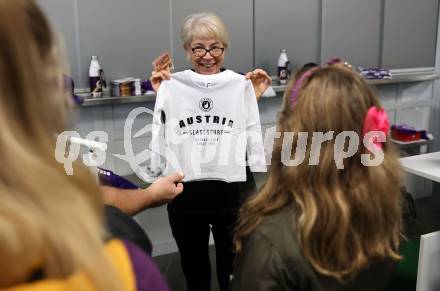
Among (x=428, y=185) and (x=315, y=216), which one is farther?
(x=428, y=185)

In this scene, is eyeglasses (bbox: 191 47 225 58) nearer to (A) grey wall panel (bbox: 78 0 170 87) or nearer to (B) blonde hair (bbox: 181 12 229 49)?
(B) blonde hair (bbox: 181 12 229 49)

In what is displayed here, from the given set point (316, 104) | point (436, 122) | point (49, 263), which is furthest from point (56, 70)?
point (436, 122)

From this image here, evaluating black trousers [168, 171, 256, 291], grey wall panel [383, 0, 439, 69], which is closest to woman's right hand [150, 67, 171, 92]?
black trousers [168, 171, 256, 291]

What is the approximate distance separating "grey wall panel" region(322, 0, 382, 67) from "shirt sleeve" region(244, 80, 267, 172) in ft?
5.36

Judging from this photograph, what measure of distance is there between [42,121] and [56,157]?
0.05 meters

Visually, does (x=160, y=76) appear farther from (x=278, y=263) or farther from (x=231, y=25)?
(x=278, y=263)

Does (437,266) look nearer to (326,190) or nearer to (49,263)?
(326,190)

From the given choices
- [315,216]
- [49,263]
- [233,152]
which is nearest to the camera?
[49,263]

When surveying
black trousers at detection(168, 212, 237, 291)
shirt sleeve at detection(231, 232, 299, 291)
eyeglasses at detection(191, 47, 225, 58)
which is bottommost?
black trousers at detection(168, 212, 237, 291)

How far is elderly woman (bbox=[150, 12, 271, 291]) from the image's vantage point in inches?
81.8

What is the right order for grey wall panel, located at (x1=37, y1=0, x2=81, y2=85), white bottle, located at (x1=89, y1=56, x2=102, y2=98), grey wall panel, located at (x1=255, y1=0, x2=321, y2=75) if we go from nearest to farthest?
grey wall panel, located at (x1=37, y1=0, x2=81, y2=85) < white bottle, located at (x1=89, y1=56, x2=102, y2=98) < grey wall panel, located at (x1=255, y1=0, x2=321, y2=75)

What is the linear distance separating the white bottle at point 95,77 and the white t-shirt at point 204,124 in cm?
76

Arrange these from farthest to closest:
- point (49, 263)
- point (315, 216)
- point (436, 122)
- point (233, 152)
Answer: point (436, 122)
point (233, 152)
point (315, 216)
point (49, 263)

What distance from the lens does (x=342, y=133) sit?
1.04 metres
